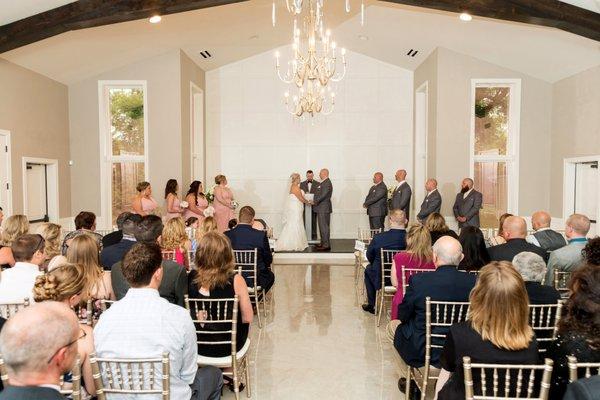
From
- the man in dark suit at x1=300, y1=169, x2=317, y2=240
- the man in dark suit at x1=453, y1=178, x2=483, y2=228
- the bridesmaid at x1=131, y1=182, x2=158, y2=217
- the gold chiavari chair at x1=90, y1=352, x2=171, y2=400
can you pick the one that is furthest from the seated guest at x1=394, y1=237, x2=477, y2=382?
the man in dark suit at x1=300, y1=169, x2=317, y2=240

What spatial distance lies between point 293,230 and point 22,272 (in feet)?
23.4

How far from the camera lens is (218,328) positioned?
10.9ft

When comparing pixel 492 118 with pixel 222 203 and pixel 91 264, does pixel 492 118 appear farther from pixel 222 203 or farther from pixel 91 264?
pixel 91 264

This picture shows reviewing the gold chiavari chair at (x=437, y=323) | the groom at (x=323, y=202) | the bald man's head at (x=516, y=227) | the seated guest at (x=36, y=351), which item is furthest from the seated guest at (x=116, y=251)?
the groom at (x=323, y=202)

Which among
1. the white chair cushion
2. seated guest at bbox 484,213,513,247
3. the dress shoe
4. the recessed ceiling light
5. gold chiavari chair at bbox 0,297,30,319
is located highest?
the recessed ceiling light

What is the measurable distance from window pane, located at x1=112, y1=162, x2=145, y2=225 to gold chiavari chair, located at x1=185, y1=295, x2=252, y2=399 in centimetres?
701

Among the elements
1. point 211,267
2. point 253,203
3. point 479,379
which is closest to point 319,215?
point 253,203

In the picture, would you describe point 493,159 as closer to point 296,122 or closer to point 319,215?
point 319,215

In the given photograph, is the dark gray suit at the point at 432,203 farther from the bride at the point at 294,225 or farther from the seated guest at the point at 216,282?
the seated guest at the point at 216,282

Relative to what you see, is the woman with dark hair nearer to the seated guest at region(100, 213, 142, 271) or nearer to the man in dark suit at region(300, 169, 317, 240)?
the seated guest at region(100, 213, 142, 271)

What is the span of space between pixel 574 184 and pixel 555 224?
2.60 ft

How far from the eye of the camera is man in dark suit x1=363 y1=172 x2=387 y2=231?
10273 millimetres

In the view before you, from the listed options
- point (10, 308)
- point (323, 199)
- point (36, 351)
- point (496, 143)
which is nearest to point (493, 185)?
point (496, 143)

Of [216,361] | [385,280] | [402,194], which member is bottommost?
[216,361]
